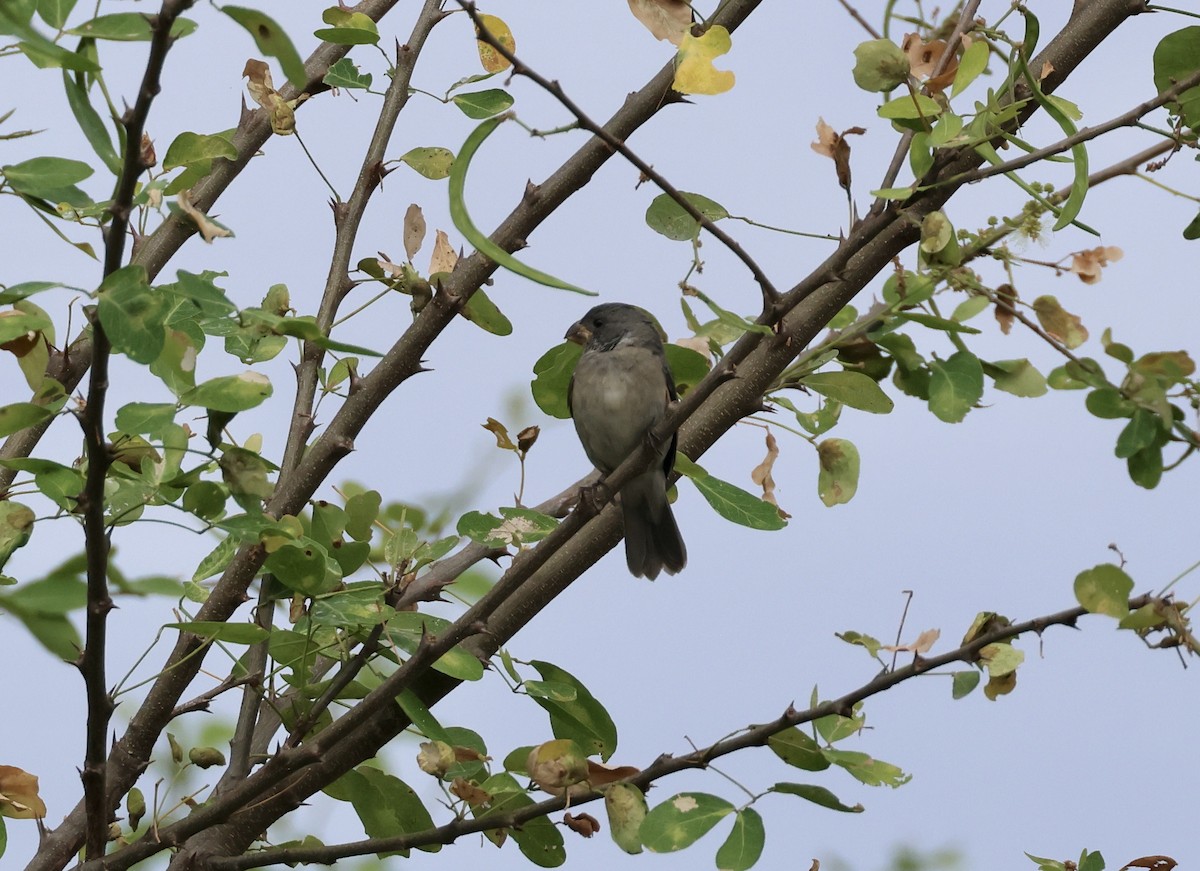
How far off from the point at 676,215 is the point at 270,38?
1.39 metres

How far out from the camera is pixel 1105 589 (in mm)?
2625

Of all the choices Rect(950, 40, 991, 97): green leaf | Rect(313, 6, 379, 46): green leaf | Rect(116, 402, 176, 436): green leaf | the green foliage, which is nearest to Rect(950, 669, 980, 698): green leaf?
the green foliage

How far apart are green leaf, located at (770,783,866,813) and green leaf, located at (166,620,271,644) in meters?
1.22

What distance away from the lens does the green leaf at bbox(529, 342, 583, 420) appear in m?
3.90

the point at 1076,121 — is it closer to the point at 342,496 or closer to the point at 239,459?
the point at 239,459

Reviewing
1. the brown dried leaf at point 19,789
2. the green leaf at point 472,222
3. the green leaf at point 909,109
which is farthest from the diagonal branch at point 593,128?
the brown dried leaf at point 19,789

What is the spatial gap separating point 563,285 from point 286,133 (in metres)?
1.91

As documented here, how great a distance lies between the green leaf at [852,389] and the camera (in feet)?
10.4

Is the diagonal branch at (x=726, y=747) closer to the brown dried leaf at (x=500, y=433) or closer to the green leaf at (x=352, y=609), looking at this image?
the green leaf at (x=352, y=609)

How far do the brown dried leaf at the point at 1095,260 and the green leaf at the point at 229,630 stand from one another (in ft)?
6.54

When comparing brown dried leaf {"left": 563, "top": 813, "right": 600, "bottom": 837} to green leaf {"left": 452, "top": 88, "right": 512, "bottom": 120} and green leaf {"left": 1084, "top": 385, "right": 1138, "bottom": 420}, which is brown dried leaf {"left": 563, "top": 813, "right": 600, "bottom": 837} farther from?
green leaf {"left": 452, "top": 88, "right": 512, "bottom": 120}

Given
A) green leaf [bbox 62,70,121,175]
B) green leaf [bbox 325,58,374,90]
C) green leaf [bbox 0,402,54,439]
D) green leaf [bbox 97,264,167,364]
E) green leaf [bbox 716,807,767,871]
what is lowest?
green leaf [bbox 716,807,767,871]

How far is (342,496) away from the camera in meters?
4.02

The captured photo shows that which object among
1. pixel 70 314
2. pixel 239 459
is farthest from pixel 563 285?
pixel 70 314
